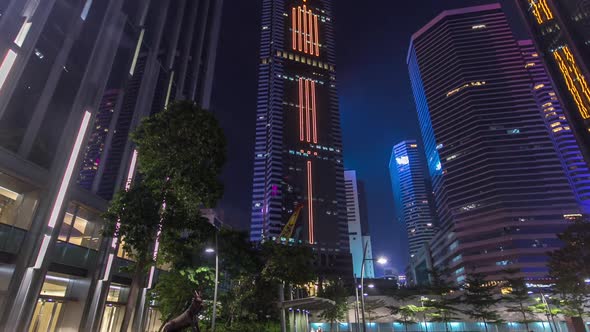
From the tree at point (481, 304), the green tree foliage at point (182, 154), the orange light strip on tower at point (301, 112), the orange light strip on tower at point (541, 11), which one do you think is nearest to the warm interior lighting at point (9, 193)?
the green tree foliage at point (182, 154)

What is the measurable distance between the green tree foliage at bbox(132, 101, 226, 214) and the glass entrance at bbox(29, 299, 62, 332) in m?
12.1

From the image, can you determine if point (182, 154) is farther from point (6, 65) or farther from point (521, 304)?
point (521, 304)

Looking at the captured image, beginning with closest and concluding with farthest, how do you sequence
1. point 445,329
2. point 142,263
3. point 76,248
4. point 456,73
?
point 142,263 → point 76,248 → point 445,329 → point 456,73

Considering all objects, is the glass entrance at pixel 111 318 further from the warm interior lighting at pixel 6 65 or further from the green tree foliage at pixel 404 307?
the green tree foliage at pixel 404 307

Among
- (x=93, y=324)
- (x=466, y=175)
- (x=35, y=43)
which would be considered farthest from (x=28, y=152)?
(x=466, y=175)

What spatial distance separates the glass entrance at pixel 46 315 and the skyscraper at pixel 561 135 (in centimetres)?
15939

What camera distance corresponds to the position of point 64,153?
73.4ft

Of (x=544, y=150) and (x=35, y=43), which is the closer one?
(x=35, y=43)

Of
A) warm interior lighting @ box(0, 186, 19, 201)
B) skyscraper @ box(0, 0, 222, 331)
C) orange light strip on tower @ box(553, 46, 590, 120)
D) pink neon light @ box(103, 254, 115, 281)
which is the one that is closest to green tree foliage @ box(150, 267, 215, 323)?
skyscraper @ box(0, 0, 222, 331)

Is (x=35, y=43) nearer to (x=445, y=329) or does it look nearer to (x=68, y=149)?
(x=68, y=149)

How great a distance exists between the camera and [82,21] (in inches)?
1002

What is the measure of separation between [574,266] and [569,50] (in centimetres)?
3260

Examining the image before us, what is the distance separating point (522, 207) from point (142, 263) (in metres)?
154

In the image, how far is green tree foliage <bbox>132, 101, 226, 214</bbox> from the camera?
776 inches
